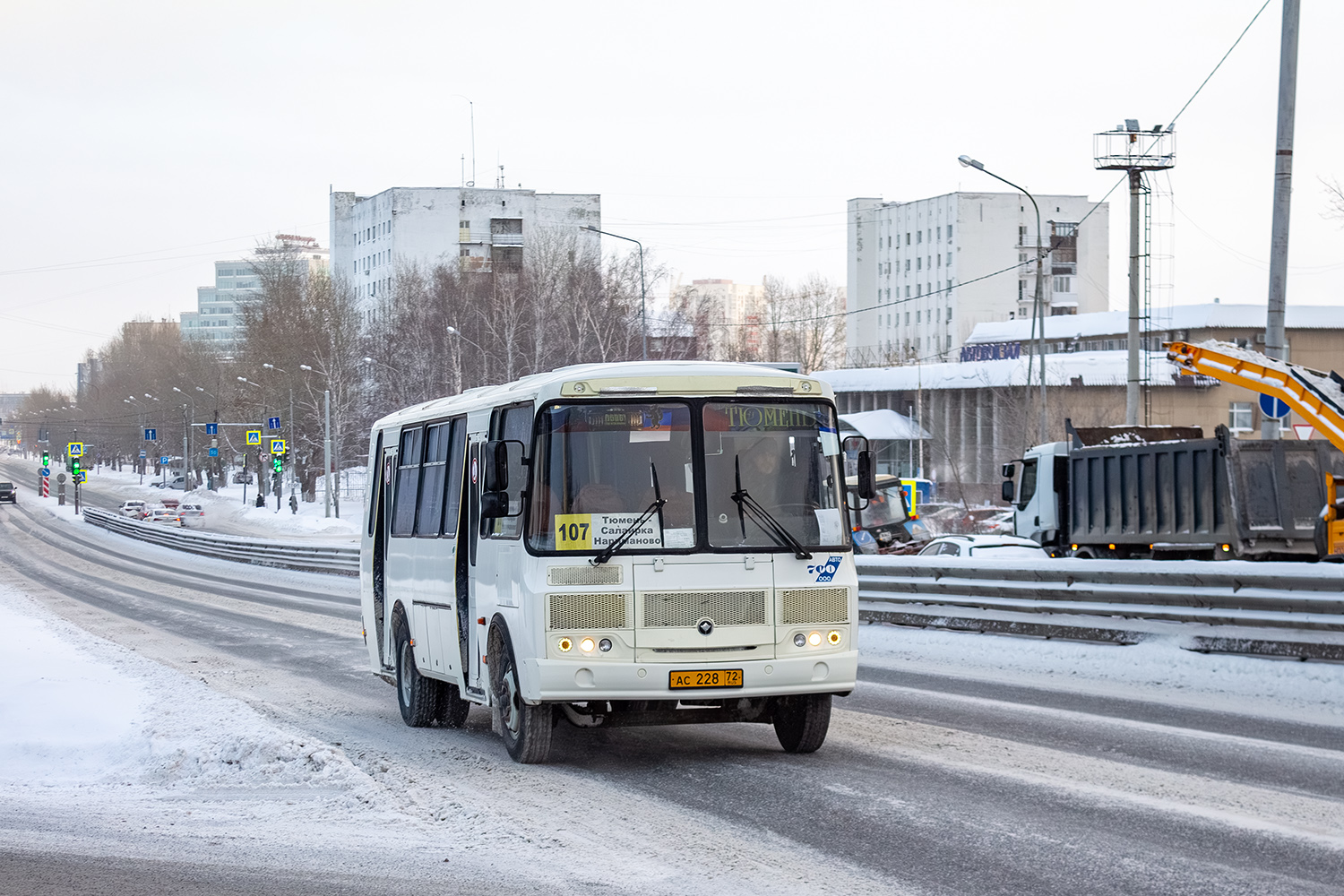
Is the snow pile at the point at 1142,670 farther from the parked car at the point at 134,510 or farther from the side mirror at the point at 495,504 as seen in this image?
the parked car at the point at 134,510

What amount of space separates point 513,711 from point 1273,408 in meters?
15.5

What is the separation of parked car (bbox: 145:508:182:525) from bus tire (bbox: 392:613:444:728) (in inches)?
2856

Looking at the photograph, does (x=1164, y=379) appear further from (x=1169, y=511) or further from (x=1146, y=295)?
(x=1169, y=511)

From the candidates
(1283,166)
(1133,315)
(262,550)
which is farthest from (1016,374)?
(1283,166)

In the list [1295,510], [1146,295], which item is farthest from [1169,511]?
[1146,295]

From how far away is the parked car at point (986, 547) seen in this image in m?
24.8

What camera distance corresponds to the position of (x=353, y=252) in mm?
150500

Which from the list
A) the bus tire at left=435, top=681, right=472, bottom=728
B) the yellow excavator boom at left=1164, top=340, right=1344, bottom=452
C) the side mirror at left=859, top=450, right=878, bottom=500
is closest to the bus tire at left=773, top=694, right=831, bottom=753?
the side mirror at left=859, top=450, right=878, bottom=500

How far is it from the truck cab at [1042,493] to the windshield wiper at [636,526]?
58.7 feet

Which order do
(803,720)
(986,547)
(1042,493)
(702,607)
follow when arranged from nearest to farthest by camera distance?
(702,607)
(803,720)
(986,547)
(1042,493)

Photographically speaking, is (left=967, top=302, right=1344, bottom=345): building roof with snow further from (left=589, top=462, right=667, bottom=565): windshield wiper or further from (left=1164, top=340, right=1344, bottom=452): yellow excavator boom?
(left=589, top=462, right=667, bottom=565): windshield wiper

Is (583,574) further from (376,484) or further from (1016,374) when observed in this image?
(1016,374)

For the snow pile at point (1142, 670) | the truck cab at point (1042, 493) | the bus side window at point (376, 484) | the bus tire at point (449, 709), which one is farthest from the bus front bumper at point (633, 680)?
the truck cab at point (1042, 493)

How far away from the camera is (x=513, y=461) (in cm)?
1002
